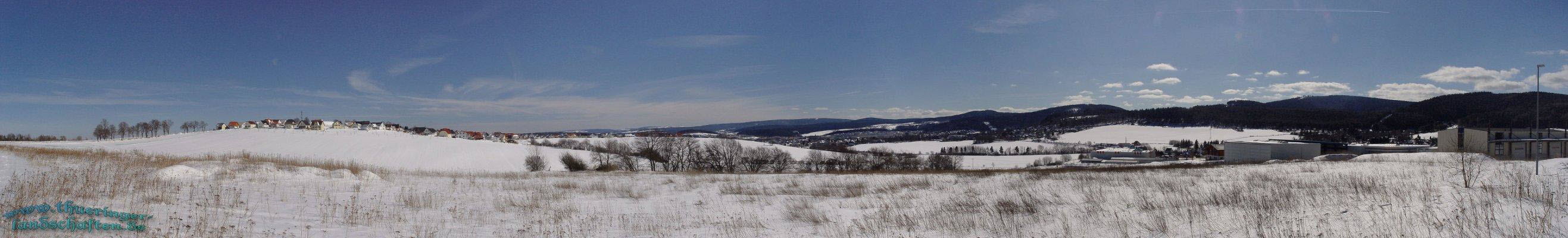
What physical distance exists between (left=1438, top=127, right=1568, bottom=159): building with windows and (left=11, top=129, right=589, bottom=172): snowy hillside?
6150cm

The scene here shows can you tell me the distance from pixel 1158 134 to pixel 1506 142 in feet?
506

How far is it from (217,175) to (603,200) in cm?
852

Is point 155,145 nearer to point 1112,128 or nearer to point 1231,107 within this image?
point 1112,128

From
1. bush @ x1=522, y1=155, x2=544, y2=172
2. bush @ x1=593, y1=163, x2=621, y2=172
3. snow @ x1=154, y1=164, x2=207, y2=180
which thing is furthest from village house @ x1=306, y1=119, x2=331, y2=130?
snow @ x1=154, y1=164, x2=207, y2=180

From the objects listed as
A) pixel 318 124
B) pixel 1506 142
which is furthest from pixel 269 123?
pixel 1506 142

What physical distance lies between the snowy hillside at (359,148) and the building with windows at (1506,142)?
202 ft

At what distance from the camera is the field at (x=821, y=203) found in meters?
7.16

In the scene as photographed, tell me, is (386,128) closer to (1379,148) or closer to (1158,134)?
(1379,148)

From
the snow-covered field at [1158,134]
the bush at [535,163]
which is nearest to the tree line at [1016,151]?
the snow-covered field at [1158,134]

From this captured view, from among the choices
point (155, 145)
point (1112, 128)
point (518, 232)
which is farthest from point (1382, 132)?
point (155, 145)

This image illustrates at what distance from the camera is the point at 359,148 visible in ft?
198

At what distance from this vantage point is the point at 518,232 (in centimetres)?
835

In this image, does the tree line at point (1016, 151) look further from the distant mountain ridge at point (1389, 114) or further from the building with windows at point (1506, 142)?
the building with windows at point (1506, 142)

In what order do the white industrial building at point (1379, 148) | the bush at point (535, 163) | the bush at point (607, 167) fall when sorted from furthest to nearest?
Answer: the white industrial building at point (1379, 148)
the bush at point (535, 163)
the bush at point (607, 167)
